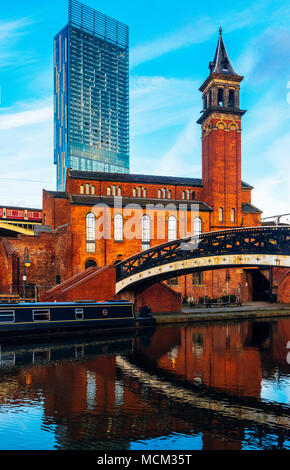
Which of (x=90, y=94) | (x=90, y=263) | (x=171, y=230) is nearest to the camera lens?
(x=90, y=263)

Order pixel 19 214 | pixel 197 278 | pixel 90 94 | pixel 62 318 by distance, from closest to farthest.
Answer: pixel 62 318 → pixel 197 278 → pixel 19 214 → pixel 90 94

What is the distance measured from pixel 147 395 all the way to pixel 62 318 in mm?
11238

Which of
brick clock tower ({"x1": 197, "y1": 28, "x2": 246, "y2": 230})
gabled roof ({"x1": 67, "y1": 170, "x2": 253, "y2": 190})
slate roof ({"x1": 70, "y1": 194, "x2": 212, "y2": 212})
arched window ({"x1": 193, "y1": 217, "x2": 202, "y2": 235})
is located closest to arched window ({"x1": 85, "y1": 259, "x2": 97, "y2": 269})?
slate roof ({"x1": 70, "y1": 194, "x2": 212, "y2": 212})

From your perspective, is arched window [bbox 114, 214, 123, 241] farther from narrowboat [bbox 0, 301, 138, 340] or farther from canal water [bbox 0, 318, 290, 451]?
canal water [bbox 0, 318, 290, 451]

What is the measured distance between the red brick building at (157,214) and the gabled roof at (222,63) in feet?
0.32

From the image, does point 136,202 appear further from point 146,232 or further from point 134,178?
point 134,178

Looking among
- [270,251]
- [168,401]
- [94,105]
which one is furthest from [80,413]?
[94,105]

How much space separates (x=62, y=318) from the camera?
72.1 ft

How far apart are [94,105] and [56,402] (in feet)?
489

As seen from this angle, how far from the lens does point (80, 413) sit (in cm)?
990

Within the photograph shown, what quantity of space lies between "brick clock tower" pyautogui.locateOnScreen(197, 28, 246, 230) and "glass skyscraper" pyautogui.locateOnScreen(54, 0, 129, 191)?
102851 millimetres

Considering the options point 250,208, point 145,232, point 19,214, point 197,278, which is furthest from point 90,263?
point 19,214

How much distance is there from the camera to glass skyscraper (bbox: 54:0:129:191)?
143 metres
